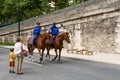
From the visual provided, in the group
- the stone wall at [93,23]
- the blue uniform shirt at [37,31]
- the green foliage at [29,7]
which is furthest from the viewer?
the green foliage at [29,7]

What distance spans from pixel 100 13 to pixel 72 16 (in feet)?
16.2

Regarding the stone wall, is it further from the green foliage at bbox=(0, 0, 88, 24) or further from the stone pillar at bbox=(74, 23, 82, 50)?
the green foliage at bbox=(0, 0, 88, 24)

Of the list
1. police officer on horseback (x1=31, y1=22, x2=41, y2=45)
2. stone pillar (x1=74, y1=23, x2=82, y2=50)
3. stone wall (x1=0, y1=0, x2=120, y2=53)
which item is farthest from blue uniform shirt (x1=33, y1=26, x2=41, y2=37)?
stone pillar (x1=74, y1=23, x2=82, y2=50)

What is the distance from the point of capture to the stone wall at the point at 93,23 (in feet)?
90.7

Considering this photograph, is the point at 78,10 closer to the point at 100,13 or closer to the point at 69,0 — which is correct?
the point at 100,13

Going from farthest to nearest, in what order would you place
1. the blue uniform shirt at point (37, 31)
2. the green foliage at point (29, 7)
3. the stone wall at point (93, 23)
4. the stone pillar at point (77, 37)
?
the green foliage at point (29, 7), the stone pillar at point (77, 37), the stone wall at point (93, 23), the blue uniform shirt at point (37, 31)

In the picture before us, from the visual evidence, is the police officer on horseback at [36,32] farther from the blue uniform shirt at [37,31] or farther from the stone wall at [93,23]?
the stone wall at [93,23]

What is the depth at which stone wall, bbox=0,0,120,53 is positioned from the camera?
1088 inches

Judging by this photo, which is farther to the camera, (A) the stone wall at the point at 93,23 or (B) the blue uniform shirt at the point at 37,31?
(A) the stone wall at the point at 93,23

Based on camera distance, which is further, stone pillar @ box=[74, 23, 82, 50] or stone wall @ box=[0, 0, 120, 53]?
stone pillar @ box=[74, 23, 82, 50]

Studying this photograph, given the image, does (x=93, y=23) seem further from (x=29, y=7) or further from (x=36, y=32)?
(x=29, y=7)

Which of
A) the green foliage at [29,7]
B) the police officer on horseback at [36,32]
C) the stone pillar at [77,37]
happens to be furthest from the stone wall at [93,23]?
the green foliage at [29,7]

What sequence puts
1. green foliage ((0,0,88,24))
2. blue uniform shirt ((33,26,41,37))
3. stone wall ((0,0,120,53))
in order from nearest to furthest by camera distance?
blue uniform shirt ((33,26,41,37)) < stone wall ((0,0,120,53)) < green foliage ((0,0,88,24))

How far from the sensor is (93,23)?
30.5m
